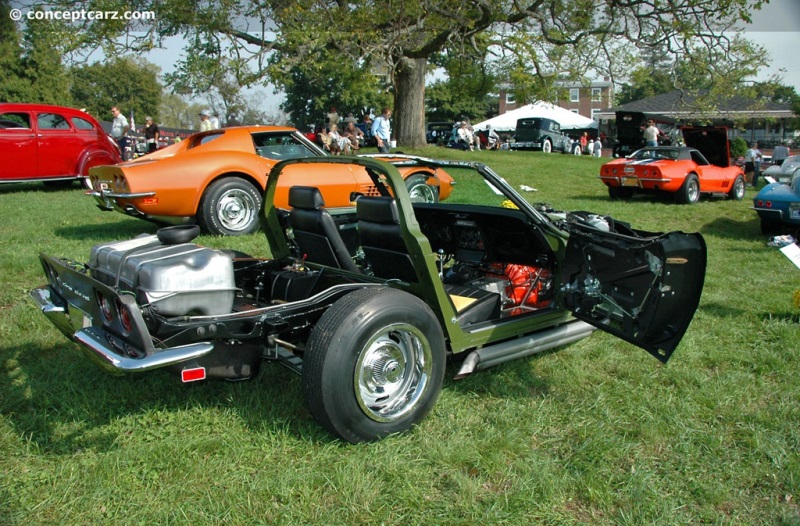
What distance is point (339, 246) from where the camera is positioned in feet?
12.3

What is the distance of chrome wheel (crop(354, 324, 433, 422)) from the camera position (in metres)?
3.06

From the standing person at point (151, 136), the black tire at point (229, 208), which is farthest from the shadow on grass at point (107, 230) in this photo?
the standing person at point (151, 136)

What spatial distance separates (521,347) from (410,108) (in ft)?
55.2

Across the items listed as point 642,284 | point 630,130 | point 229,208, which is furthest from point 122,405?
point 630,130

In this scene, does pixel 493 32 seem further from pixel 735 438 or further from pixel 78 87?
pixel 78 87

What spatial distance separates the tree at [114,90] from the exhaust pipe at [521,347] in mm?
61394

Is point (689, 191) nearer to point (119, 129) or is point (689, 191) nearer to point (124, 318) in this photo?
point (124, 318)

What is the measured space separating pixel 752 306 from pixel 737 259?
2429 millimetres

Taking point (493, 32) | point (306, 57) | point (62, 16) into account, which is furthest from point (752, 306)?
point (62, 16)

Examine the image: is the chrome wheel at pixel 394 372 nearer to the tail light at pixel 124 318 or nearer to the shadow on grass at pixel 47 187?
the tail light at pixel 124 318

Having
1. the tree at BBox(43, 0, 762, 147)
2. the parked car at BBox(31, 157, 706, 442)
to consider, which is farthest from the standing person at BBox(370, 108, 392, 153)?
the parked car at BBox(31, 157, 706, 442)

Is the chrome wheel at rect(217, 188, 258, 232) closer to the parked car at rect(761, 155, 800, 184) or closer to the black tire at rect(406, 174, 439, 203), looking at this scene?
the black tire at rect(406, 174, 439, 203)

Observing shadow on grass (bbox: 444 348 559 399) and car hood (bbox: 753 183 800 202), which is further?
car hood (bbox: 753 183 800 202)

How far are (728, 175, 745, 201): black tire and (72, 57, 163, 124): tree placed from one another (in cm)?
5617
